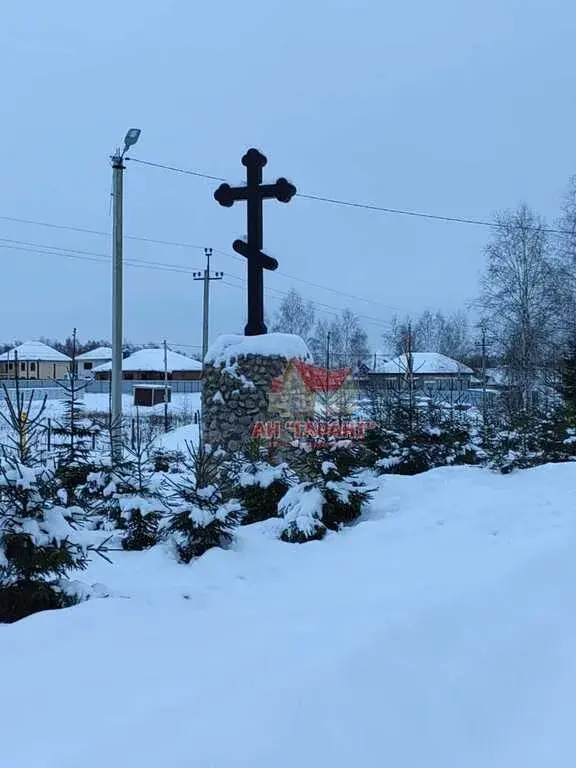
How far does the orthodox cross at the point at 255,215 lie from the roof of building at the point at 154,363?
123 feet

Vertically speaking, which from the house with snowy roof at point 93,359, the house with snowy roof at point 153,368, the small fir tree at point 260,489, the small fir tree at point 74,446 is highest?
the house with snowy roof at point 93,359

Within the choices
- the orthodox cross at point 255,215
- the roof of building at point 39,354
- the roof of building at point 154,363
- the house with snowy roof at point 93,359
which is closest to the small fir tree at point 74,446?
the orthodox cross at point 255,215

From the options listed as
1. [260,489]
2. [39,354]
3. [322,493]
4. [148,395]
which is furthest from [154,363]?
[322,493]

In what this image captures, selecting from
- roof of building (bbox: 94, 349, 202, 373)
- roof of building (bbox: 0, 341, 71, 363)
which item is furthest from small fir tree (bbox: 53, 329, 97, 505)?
roof of building (bbox: 0, 341, 71, 363)

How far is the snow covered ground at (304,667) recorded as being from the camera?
200 centimetres

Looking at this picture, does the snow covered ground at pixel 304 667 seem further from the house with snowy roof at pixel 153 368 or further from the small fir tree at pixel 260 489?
the house with snowy roof at pixel 153 368

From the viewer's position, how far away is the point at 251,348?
23.1ft

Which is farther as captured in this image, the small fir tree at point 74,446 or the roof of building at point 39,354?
the roof of building at point 39,354

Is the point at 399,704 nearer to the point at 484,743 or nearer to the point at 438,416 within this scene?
the point at 484,743

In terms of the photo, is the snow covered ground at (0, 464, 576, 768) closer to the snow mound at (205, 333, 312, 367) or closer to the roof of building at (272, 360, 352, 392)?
the roof of building at (272, 360, 352, 392)

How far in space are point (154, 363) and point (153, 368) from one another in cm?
53

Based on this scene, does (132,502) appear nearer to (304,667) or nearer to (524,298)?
(304,667)

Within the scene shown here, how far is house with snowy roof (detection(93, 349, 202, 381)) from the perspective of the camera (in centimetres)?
4478

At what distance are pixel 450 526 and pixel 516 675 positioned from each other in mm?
2185
